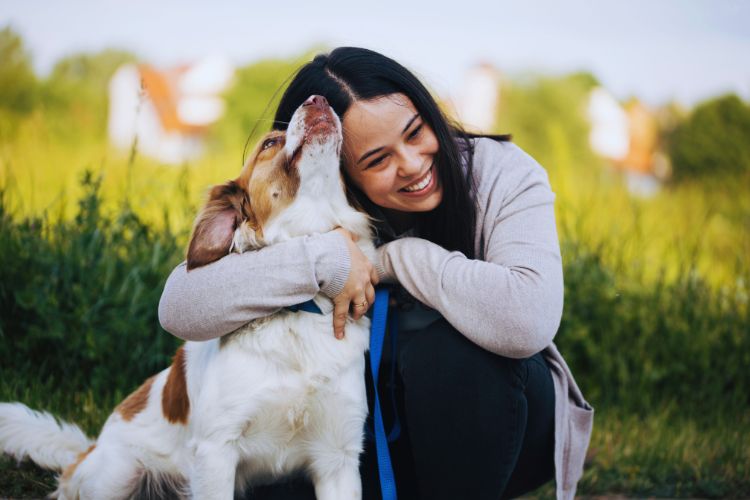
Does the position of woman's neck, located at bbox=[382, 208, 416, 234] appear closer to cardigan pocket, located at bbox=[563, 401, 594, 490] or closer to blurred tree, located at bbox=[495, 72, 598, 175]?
cardigan pocket, located at bbox=[563, 401, 594, 490]

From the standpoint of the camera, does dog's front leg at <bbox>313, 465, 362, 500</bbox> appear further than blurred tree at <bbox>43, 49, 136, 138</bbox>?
No

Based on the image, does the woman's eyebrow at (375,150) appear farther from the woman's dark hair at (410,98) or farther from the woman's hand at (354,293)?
the woman's hand at (354,293)

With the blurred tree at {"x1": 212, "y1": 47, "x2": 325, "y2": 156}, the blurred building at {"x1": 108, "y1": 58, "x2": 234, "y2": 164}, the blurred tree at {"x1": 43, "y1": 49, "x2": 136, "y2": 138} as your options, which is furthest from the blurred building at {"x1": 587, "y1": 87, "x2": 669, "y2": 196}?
the blurred building at {"x1": 108, "y1": 58, "x2": 234, "y2": 164}

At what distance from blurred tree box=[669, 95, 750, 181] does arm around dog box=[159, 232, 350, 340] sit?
955cm

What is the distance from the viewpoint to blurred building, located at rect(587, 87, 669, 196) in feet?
38.5

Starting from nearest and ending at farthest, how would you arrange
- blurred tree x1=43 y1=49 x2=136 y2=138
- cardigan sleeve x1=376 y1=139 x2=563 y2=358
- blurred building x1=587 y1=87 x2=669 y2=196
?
cardigan sleeve x1=376 y1=139 x2=563 y2=358 → blurred tree x1=43 y1=49 x2=136 y2=138 → blurred building x1=587 y1=87 x2=669 y2=196

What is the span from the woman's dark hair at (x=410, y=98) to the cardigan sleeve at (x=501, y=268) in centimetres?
6

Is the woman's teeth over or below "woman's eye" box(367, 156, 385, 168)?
below

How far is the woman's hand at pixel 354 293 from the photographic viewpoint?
2.01 meters

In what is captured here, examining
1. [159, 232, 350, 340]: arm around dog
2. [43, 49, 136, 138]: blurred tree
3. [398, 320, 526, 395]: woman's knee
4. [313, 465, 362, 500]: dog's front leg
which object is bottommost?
[313, 465, 362, 500]: dog's front leg

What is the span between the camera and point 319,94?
2182 millimetres

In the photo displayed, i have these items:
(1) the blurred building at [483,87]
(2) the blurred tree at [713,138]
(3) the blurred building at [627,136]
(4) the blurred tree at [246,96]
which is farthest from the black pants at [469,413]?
(1) the blurred building at [483,87]

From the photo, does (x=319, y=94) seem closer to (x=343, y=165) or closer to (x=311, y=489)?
(x=343, y=165)

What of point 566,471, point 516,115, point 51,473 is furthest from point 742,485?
point 516,115
